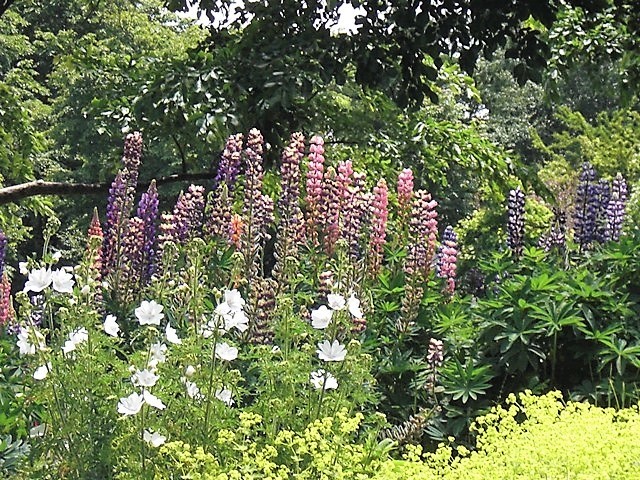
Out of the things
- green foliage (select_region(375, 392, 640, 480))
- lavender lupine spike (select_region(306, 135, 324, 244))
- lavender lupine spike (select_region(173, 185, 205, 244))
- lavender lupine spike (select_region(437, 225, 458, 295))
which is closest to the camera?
green foliage (select_region(375, 392, 640, 480))

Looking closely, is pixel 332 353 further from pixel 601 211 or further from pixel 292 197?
pixel 601 211

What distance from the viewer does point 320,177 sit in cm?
368

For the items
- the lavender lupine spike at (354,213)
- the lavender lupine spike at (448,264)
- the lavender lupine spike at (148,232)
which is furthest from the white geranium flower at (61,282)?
the lavender lupine spike at (448,264)

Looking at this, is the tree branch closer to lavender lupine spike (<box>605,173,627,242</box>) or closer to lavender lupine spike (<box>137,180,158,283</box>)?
lavender lupine spike (<box>137,180,158,283</box>)

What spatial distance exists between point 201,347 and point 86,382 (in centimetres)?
33

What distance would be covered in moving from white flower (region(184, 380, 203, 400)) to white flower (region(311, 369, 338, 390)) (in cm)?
33

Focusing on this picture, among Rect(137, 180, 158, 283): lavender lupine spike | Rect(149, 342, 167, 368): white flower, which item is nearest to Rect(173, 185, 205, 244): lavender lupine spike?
Rect(137, 180, 158, 283): lavender lupine spike

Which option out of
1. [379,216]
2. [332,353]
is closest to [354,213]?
[379,216]

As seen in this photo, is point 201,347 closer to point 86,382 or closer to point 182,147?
point 86,382

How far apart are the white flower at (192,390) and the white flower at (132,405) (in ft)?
0.50

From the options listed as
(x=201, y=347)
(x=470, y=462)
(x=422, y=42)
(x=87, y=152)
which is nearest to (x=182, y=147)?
(x=422, y=42)

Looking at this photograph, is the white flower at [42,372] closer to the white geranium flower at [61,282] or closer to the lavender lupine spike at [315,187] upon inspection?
the white geranium flower at [61,282]

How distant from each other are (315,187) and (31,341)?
65.1 inches

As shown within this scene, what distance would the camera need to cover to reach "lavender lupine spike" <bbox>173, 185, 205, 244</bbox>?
11.6 feet
